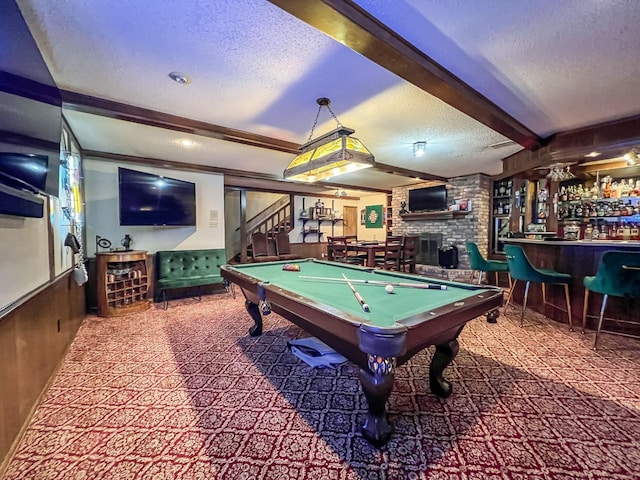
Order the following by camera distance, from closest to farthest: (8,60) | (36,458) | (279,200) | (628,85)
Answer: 1. (8,60)
2. (36,458)
3. (628,85)
4. (279,200)

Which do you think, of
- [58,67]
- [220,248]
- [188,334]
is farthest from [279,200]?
[58,67]

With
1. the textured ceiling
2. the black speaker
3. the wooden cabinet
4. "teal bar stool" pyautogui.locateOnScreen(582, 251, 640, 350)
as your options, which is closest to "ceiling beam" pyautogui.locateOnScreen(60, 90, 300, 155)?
the textured ceiling

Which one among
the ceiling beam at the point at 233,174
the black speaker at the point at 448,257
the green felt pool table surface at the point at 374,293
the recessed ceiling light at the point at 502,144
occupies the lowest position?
the black speaker at the point at 448,257

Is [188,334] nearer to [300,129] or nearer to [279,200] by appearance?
[300,129]

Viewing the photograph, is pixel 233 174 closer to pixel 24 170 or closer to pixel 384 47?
pixel 24 170

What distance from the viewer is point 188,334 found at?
312 centimetres

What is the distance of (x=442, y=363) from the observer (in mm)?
1884

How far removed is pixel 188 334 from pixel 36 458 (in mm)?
1701

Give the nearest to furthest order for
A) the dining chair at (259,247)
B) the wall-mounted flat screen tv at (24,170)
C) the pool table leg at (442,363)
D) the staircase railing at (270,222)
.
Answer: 1. the wall-mounted flat screen tv at (24,170)
2. the pool table leg at (442,363)
3. the dining chair at (259,247)
4. the staircase railing at (270,222)

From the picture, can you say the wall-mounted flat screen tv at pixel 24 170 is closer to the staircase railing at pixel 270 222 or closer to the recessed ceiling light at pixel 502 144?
the recessed ceiling light at pixel 502 144

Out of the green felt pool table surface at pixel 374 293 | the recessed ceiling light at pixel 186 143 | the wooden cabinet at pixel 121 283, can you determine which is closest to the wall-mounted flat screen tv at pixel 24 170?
the green felt pool table surface at pixel 374 293

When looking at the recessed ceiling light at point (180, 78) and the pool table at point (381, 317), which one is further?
the recessed ceiling light at point (180, 78)

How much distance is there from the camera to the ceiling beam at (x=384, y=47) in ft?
4.52

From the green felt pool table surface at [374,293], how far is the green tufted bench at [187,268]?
6.28ft
